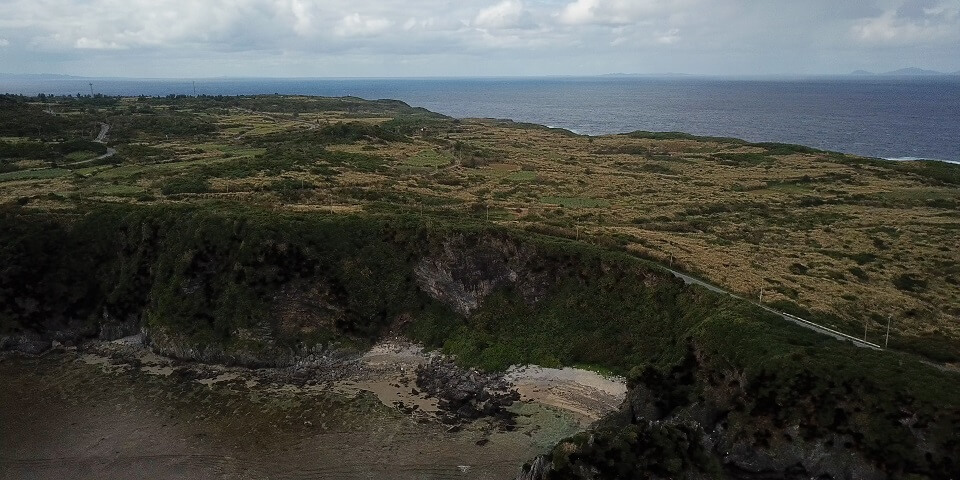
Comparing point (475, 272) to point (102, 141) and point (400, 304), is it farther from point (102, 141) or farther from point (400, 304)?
point (102, 141)

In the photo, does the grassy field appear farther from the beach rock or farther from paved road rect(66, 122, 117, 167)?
the beach rock

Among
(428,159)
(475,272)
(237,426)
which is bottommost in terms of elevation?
(237,426)

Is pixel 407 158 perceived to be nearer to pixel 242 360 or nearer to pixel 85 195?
pixel 85 195

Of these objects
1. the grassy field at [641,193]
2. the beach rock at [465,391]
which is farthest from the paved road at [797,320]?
the beach rock at [465,391]

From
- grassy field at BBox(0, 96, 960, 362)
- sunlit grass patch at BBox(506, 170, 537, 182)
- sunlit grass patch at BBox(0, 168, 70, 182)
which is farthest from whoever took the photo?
sunlit grass patch at BBox(506, 170, 537, 182)

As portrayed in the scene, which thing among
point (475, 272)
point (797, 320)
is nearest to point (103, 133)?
point (475, 272)

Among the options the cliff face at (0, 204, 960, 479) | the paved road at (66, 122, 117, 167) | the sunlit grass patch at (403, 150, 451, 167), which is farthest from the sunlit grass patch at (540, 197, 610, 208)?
the paved road at (66, 122, 117, 167)

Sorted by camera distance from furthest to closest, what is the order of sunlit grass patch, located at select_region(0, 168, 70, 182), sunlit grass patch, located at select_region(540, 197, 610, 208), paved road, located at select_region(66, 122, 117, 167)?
1. paved road, located at select_region(66, 122, 117, 167)
2. sunlit grass patch, located at select_region(540, 197, 610, 208)
3. sunlit grass patch, located at select_region(0, 168, 70, 182)
